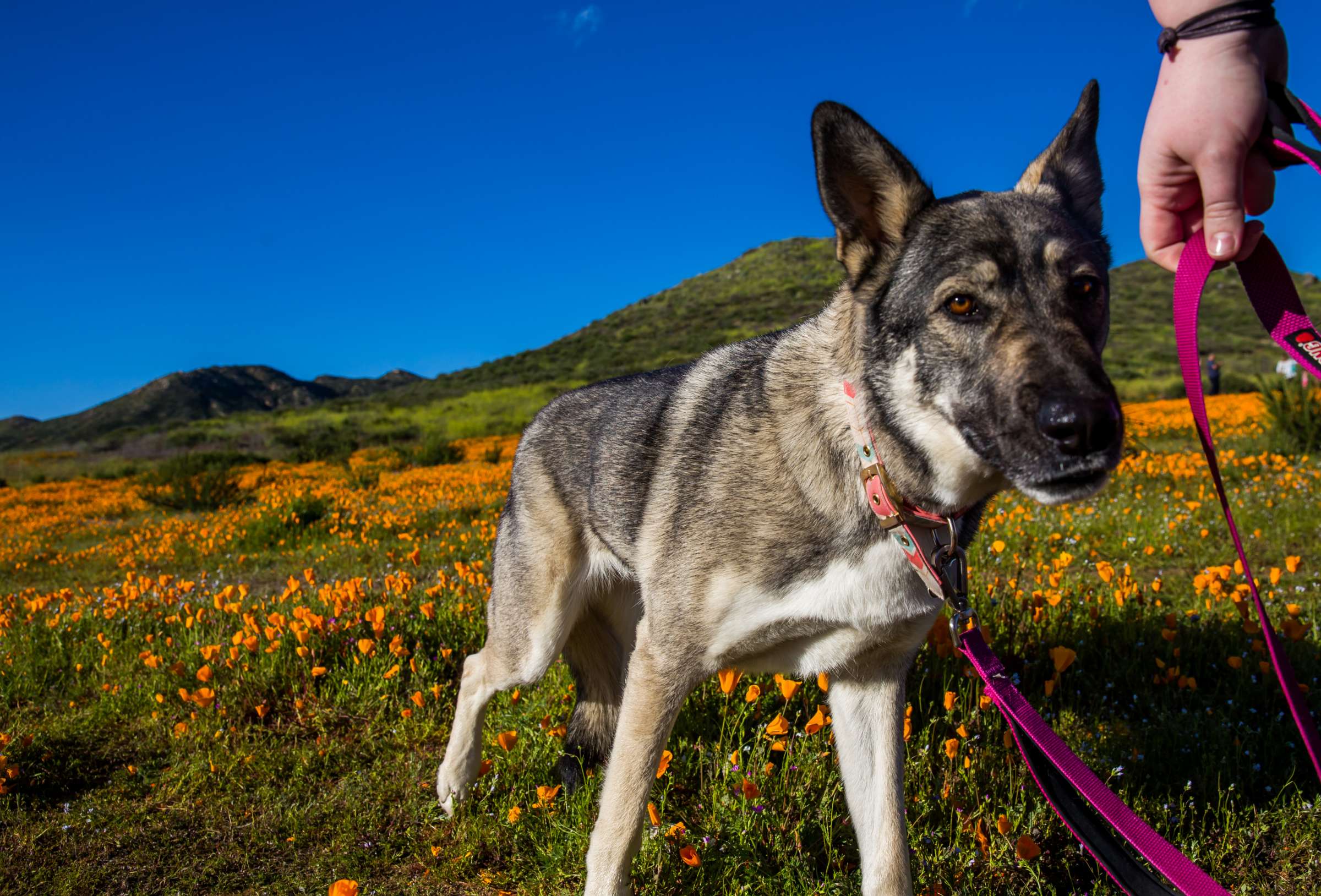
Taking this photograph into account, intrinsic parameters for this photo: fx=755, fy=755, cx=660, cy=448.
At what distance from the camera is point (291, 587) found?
178 inches

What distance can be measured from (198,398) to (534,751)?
115683 mm

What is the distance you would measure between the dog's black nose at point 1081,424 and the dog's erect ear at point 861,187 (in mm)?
769

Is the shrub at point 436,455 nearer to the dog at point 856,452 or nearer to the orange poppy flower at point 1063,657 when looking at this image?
the dog at point 856,452

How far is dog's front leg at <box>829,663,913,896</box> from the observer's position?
2.30 meters

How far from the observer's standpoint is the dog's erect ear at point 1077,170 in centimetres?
241

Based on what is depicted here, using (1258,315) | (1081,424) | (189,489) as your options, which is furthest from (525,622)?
(189,489)

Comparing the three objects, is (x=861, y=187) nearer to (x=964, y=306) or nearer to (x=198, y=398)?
(x=964, y=306)

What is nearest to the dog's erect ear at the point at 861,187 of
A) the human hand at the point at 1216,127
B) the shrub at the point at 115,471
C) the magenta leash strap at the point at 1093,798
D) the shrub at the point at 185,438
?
the human hand at the point at 1216,127

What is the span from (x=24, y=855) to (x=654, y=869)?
2285mm

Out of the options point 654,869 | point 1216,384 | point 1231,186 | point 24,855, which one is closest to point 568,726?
point 654,869

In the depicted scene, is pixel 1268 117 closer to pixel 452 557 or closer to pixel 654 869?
pixel 654 869

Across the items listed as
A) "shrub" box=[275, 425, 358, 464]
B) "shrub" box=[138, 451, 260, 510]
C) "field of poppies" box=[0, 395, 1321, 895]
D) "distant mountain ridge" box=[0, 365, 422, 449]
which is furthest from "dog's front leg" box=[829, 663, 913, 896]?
"distant mountain ridge" box=[0, 365, 422, 449]

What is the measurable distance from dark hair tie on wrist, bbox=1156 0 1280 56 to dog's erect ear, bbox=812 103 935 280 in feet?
2.35

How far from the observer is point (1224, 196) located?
1672 mm
